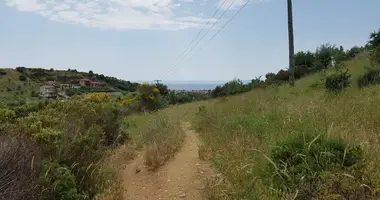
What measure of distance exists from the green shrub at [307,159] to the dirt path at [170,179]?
1.34 m

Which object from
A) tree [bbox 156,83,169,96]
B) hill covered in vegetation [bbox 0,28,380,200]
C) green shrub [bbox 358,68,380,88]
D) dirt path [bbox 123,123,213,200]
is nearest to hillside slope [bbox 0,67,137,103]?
tree [bbox 156,83,169,96]

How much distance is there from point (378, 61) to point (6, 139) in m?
17.5

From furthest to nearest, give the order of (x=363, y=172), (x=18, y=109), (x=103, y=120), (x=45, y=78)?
(x=45, y=78)
(x=103, y=120)
(x=18, y=109)
(x=363, y=172)

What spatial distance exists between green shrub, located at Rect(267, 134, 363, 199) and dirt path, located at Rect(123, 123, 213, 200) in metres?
1.34

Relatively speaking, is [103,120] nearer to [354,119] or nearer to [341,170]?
[354,119]

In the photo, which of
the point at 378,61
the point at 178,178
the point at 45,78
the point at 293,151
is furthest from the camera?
the point at 45,78

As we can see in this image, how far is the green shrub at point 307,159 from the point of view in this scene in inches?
121

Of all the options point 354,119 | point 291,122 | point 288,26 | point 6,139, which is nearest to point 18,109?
point 6,139

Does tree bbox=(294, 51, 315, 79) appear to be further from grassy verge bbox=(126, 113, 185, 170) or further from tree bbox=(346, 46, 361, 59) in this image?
grassy verge bbox=(126, 113, 185, 170)

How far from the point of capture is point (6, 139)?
4.07m

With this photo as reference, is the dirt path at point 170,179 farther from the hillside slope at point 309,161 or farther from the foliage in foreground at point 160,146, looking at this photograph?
the hillside slope at point 309,161

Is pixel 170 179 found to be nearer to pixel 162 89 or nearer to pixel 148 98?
pixel 148 98

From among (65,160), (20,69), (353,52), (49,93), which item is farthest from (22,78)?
(65,160)

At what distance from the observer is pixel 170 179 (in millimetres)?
5414
